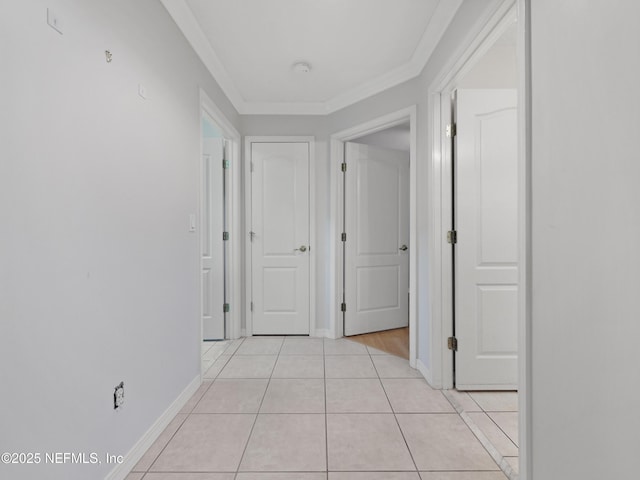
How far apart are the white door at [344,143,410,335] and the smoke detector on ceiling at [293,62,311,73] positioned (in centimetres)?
91

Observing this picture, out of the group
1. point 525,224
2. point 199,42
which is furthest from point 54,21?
point 525,224

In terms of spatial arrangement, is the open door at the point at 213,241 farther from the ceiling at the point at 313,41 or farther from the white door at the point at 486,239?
the white door at the point at 486,239

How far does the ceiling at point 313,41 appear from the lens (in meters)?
1.90

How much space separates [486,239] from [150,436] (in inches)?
89.2

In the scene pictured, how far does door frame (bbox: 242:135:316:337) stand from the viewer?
3.29m

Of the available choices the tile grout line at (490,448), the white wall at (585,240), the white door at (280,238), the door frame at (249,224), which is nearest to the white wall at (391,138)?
the door frame at (249,224)

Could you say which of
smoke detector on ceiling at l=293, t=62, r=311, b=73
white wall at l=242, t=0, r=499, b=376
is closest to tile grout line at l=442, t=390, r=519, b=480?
white wall at l=242, t=0, r=499, b=376

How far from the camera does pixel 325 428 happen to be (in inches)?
67.2

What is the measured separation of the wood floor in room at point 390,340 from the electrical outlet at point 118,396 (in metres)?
2.17

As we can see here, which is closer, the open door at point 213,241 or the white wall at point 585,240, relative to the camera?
the white wall at point 585,240

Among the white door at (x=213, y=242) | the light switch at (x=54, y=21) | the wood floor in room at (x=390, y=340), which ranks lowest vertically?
the wood floor in room at (x=390, y=340)

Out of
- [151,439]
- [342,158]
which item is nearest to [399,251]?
[342,158]

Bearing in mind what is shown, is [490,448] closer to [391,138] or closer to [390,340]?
[390,340]

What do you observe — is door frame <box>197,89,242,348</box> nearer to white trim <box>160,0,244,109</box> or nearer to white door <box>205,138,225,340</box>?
white door <box>205,138,225,340</box>
